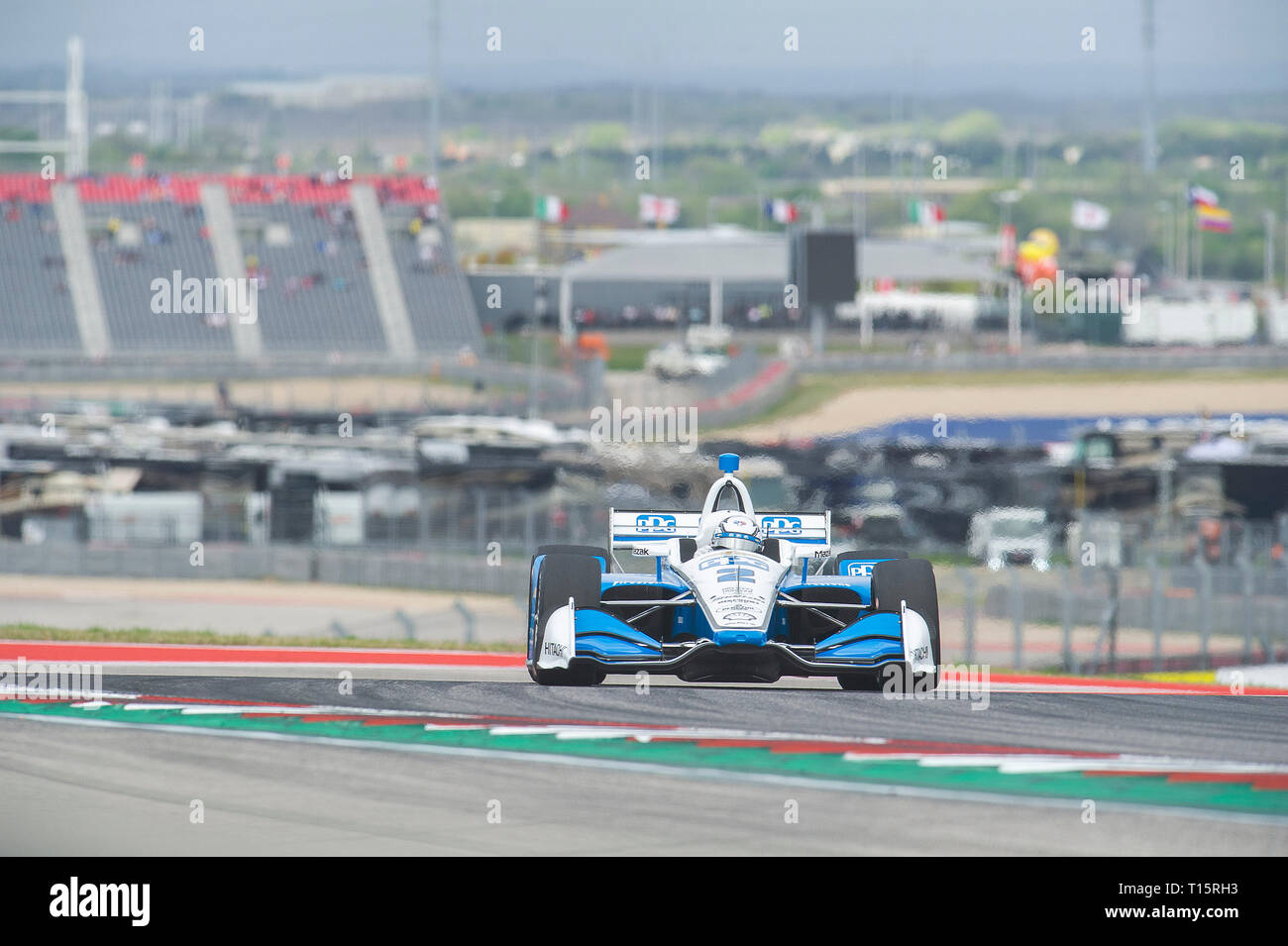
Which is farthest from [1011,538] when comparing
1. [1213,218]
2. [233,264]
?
[1213,218]

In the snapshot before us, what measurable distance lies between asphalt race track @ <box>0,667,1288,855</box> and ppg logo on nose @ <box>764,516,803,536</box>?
3.51ft

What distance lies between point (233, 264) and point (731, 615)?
60615 millimetres

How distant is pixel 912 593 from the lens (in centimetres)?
1166

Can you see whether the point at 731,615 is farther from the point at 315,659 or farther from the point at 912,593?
the point at 315,659

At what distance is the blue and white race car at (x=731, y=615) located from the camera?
11250 millimetres

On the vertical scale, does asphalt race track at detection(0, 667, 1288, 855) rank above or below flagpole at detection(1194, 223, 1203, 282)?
below

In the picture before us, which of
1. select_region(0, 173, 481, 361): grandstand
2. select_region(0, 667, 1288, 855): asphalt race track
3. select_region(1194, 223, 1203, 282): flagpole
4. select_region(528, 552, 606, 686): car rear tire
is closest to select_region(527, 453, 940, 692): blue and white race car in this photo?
select_region(528, 552, 606, 686): car rear tire

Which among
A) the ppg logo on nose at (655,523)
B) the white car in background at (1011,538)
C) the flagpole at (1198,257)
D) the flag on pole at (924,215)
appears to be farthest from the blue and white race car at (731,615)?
the flagpole at (1198,257)

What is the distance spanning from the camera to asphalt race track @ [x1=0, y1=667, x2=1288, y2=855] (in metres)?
9.21

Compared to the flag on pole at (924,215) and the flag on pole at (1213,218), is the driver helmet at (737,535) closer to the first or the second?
the flag on pole at (1213,218)

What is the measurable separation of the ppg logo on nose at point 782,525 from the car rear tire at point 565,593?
5.20 feet

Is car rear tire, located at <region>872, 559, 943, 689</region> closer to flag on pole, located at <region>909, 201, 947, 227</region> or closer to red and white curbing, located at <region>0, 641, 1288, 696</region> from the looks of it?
red and white curbing, located at <region>0, 641, 1288, 696</region>
